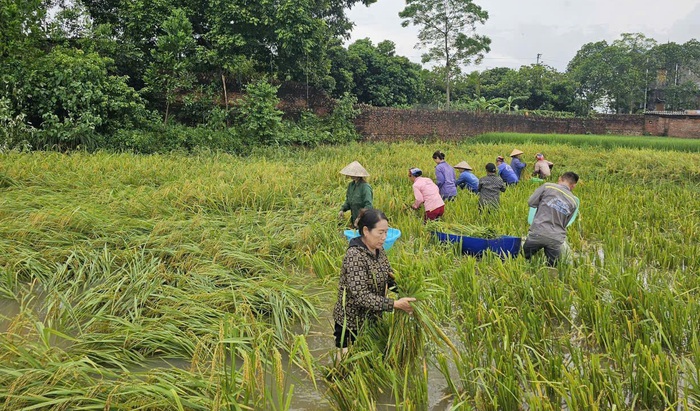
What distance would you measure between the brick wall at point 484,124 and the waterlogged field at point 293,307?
10.7m

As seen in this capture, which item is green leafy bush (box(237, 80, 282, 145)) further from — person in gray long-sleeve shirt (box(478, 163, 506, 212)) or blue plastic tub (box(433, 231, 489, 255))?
blue plastic tub (box(433, 231, 489, 255))

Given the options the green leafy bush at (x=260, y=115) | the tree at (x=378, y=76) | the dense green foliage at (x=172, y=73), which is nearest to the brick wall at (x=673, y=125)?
the tree at (x=378, y=76)

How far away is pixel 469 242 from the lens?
4758 millimetres

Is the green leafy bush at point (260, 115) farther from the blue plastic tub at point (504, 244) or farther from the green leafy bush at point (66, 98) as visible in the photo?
the blue plastic tub at point (504, 244)

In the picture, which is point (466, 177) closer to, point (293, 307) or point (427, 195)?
point (427, 195)

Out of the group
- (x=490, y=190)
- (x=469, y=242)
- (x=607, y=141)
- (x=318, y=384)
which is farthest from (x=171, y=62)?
(x=607, y=141)

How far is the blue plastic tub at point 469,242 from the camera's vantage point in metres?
4.67

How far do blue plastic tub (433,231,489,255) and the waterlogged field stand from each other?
0.50 ft

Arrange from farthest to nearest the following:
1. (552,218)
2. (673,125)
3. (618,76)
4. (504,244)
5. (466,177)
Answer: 1. (618,76)
2. (673,125)
3. (466,177)
4. (504,244)
5. (552,218)

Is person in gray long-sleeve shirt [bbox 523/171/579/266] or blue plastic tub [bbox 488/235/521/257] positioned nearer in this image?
person in gray long-sleeve shirt [bbox 523/171/579/266]

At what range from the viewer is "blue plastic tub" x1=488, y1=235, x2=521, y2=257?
15.0ft

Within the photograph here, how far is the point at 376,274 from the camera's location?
2.61 m

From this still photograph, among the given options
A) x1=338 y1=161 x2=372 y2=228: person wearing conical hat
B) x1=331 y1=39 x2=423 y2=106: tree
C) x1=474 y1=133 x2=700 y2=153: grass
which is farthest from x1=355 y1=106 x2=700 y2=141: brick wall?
x1=338 y1=161 x2=372 y2=228: person wearing conical hat

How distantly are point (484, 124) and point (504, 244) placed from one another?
1741 cm
